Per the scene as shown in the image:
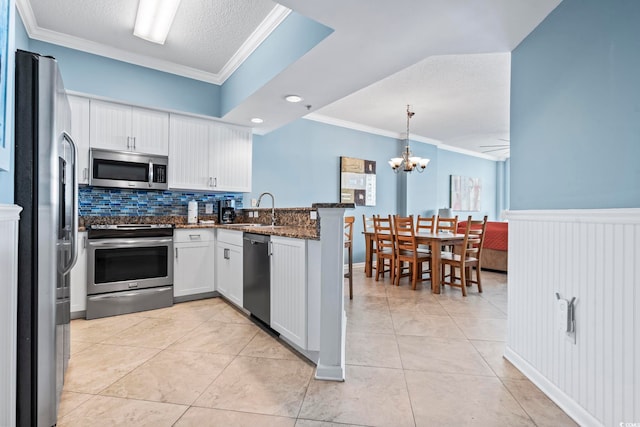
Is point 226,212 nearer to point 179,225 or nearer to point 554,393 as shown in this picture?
point 179,225

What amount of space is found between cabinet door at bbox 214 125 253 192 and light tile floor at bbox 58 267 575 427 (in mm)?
1672

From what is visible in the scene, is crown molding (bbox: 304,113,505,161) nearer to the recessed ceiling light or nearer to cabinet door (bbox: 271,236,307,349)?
the recessed ceiling light

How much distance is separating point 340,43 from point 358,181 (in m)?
3.59

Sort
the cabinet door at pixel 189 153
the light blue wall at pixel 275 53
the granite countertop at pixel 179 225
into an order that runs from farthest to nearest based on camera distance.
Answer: the cabinet door at pixel 189 153, the granite countertop at pixel 179 225, the light blue wall at pixel 275 53

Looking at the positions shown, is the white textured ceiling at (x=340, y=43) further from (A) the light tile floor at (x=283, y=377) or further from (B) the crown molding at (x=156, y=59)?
(A) the light tile floor at (x=283, y=377)

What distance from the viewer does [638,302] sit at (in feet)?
3.85

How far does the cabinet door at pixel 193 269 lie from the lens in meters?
3.25

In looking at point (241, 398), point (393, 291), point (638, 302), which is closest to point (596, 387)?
point (638, 302)

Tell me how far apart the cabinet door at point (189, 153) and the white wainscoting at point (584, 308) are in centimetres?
325

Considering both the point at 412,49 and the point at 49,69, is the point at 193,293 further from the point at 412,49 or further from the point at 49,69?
the point at 412,49

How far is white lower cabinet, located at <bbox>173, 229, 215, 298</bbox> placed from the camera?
10.6 feet

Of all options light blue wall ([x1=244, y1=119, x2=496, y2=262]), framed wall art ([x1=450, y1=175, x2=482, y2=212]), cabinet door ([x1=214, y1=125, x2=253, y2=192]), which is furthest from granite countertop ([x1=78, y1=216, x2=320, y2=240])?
framed wall art ([x1=450, y1=175, x2=482, y2=212])

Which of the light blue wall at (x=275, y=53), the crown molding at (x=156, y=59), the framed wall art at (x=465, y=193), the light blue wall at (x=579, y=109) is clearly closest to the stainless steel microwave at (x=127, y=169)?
the crown molding at (x=156, y=59)

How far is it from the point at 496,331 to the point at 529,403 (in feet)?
3.47
